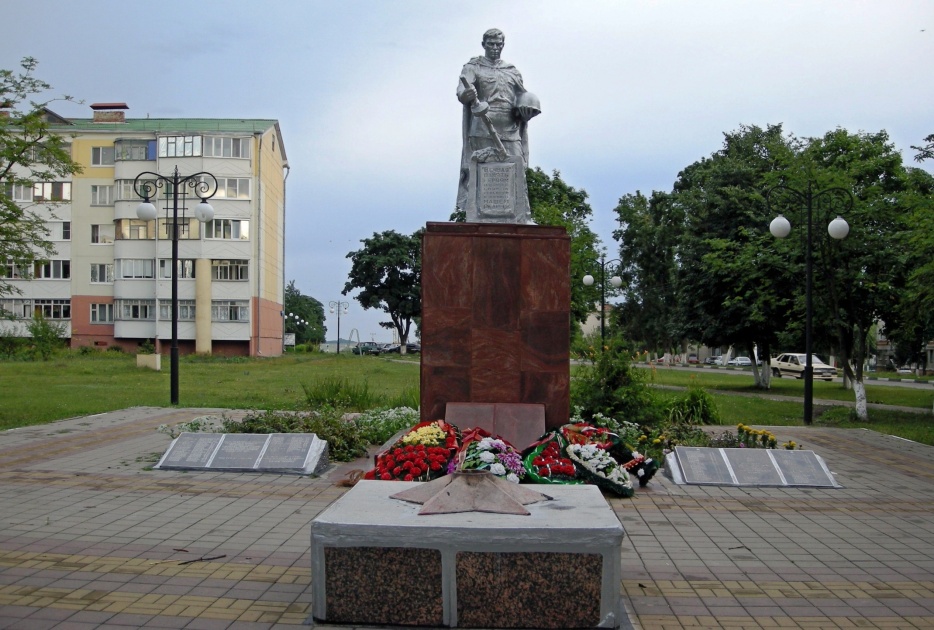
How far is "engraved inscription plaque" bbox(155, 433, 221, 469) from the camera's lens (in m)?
9.42

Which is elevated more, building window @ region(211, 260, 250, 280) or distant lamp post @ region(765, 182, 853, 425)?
building window @ region(211, 260, 250, 280)

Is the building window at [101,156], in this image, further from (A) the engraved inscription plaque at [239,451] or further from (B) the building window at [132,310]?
(A) the engraved inscription plaque at [239,451]

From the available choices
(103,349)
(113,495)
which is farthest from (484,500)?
(103,349)

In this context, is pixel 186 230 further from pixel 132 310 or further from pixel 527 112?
pixel 527 112

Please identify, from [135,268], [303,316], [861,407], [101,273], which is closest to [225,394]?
[861,407]

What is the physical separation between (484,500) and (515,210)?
6236mm

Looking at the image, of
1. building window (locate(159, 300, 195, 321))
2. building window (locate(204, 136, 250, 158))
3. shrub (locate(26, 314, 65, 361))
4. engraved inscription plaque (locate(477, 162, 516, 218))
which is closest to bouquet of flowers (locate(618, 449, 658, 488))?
engraved inscription plaque (locate(477, 162, 516, 218))

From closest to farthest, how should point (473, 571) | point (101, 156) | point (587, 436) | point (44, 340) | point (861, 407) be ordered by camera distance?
point (473, 571)
point (587, 436)
point (861, 407)
point (44, 340)
point (101, 156)

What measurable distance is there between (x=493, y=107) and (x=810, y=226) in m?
8.30

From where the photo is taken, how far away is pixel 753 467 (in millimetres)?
9086

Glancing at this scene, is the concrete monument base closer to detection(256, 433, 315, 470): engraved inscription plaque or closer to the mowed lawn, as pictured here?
detection(256, 433, 315, 470): engraved inscription plaque

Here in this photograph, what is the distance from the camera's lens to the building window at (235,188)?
146ft

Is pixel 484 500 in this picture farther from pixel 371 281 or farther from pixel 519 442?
pixel 371 281

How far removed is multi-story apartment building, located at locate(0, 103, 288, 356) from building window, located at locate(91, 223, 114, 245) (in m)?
0.06
